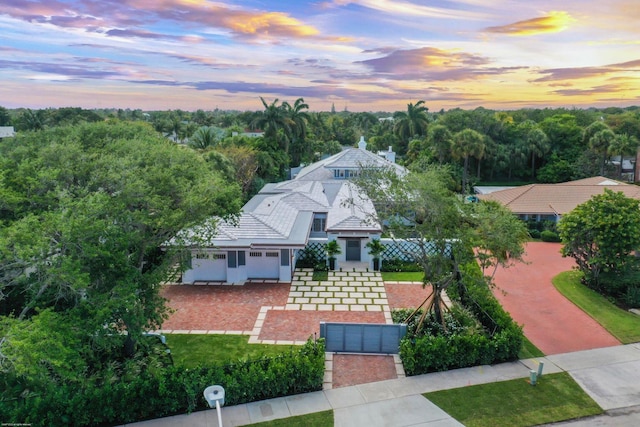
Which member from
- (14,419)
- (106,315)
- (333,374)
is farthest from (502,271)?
(14,419)

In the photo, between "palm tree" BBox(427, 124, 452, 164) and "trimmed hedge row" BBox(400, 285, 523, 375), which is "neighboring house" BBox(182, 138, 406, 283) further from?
"palm tree" BBox(427, 124, 452, 164)

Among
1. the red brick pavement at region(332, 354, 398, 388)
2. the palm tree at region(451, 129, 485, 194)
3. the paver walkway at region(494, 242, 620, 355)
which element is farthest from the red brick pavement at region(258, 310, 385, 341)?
the palm tree at region(451, 129, 485, 194)

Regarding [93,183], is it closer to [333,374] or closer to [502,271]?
[333,374]

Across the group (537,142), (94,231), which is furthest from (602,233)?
(537,142)

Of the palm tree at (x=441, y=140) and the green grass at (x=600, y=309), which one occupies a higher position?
the palm tree at (x=441, y=140)

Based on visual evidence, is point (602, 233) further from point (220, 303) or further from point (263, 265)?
point (220, 303)

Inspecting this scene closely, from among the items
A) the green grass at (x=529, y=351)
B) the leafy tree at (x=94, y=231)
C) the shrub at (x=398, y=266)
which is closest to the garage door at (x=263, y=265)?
the leafy tree at (x=94, y=231)

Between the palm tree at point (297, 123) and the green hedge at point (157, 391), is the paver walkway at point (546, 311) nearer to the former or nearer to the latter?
the green hedge at point (157, 391)

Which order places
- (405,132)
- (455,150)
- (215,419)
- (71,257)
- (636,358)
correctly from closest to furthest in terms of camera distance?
(71,257)
(215,419)
(636,358)
(455,150)
(405,132)
